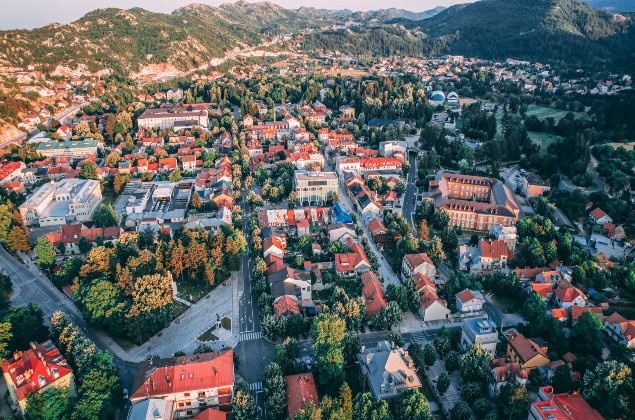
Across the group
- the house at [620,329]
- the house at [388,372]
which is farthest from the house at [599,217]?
the house at [388,372]

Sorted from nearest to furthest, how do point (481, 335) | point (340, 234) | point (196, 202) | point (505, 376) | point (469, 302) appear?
point (505, 376) → point (481, 335) → point (469, 302) → point (340, 234) → point (196, 202)

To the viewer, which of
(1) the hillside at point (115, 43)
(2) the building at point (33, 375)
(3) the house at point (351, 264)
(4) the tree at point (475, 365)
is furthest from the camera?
(1) the hillside at point (115, 43)

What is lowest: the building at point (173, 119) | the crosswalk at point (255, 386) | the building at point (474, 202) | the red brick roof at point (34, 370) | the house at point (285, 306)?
the crosswalk at point (255, 386)

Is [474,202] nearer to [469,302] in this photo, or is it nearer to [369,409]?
[469,302]

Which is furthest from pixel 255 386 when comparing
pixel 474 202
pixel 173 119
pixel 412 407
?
pixel 173 119

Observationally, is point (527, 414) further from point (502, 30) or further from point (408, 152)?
point (502, 30)

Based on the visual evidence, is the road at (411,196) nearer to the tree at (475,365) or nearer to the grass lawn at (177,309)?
the tree at (475,365)

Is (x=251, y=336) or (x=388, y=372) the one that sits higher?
(x=388, y=372)
